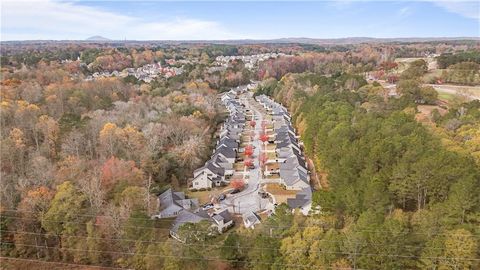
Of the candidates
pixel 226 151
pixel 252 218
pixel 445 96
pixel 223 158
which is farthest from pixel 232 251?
pixel 445 96

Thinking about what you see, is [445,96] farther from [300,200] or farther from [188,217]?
[188,217]

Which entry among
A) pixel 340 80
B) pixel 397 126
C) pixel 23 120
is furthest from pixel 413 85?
pixel 23 120

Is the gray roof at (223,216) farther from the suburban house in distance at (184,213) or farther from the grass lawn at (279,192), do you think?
the grass lawn at (279,192)

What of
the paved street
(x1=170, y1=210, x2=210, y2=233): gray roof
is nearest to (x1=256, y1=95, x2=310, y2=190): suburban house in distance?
the paved street

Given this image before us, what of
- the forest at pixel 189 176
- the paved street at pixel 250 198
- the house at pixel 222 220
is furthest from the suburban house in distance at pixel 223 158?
the house at pixel 222 220

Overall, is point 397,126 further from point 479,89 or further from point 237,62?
point 237,62

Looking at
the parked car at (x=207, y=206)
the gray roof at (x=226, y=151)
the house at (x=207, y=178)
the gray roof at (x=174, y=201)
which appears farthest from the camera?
the gray roof at (x=226, y=151)

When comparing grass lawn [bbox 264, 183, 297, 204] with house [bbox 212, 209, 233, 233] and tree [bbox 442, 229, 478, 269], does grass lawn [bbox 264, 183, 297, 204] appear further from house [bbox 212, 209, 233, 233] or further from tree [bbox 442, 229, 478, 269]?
tree [bbox 442, 229, 478, 269]
